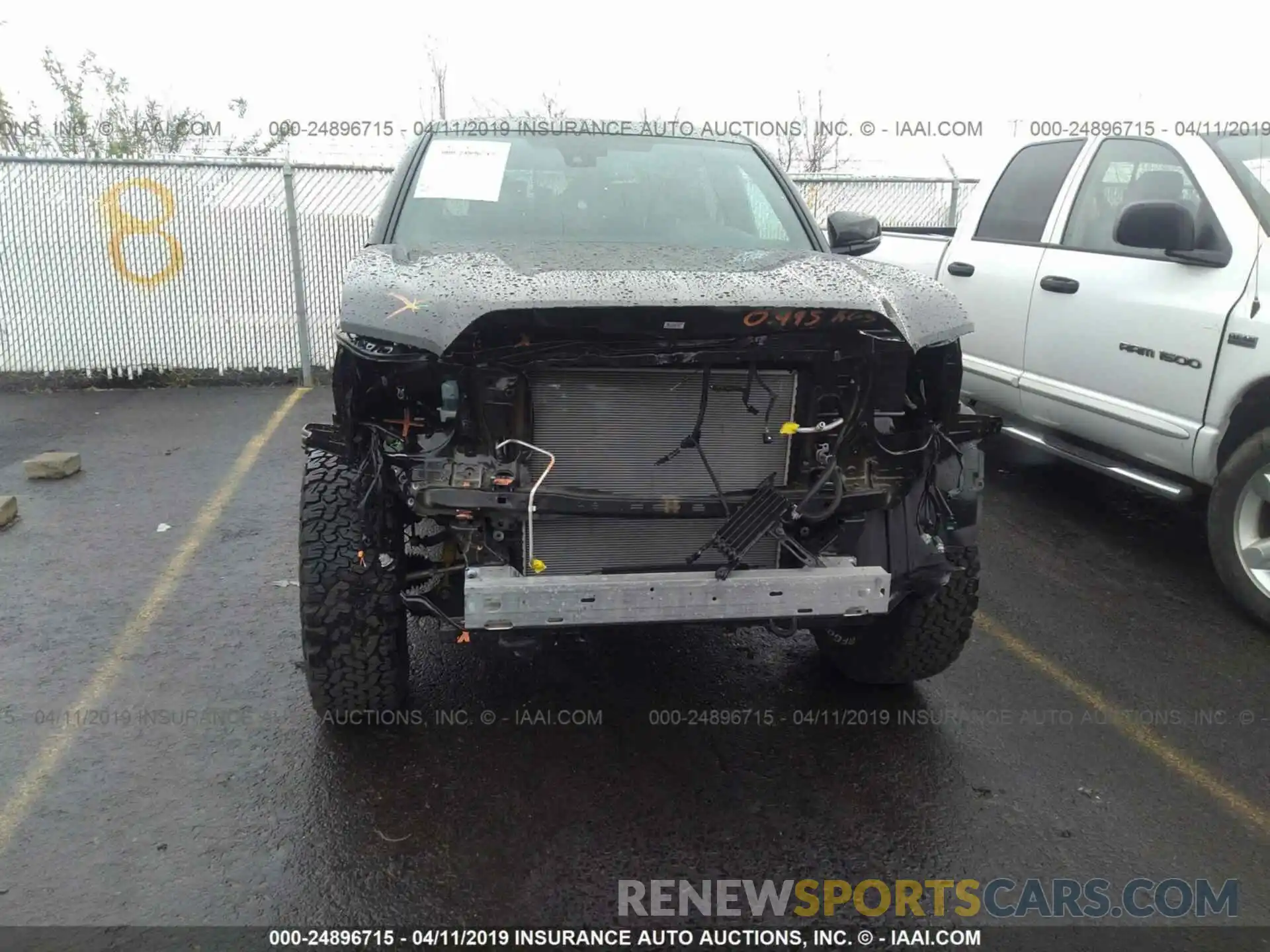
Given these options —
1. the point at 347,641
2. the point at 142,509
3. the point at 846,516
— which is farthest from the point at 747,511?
the point at 142,509

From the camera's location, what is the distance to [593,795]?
9.41ft

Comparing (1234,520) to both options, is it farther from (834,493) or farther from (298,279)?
(298,279)

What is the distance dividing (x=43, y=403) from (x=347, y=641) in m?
6.68

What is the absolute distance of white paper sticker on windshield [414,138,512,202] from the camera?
3795mm

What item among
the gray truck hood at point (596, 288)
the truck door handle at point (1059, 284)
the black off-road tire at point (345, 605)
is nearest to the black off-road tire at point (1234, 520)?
the truck door handle at point (1059, 284)

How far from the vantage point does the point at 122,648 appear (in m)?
3.79

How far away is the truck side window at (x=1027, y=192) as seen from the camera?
537cm

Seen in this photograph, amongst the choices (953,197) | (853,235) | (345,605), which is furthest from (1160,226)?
(953,197)

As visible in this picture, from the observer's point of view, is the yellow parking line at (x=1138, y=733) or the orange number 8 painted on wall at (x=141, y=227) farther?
the orange number 8 painted on wall at (x=141, y=227)

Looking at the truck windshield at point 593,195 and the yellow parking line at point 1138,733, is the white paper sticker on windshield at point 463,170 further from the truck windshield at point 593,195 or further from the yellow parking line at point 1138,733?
the yellow parking line at point 1138,733

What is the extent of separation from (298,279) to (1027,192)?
6.10 m

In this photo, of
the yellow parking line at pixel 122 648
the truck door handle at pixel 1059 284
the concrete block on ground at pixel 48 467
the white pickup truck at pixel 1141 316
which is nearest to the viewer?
the yellow parking line at pixel 122 648

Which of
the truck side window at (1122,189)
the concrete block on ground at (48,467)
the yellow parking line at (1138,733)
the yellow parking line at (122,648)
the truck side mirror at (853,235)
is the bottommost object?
the yellow parking line at (1138,733)

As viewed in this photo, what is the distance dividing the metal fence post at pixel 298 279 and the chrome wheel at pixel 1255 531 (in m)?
7.39
